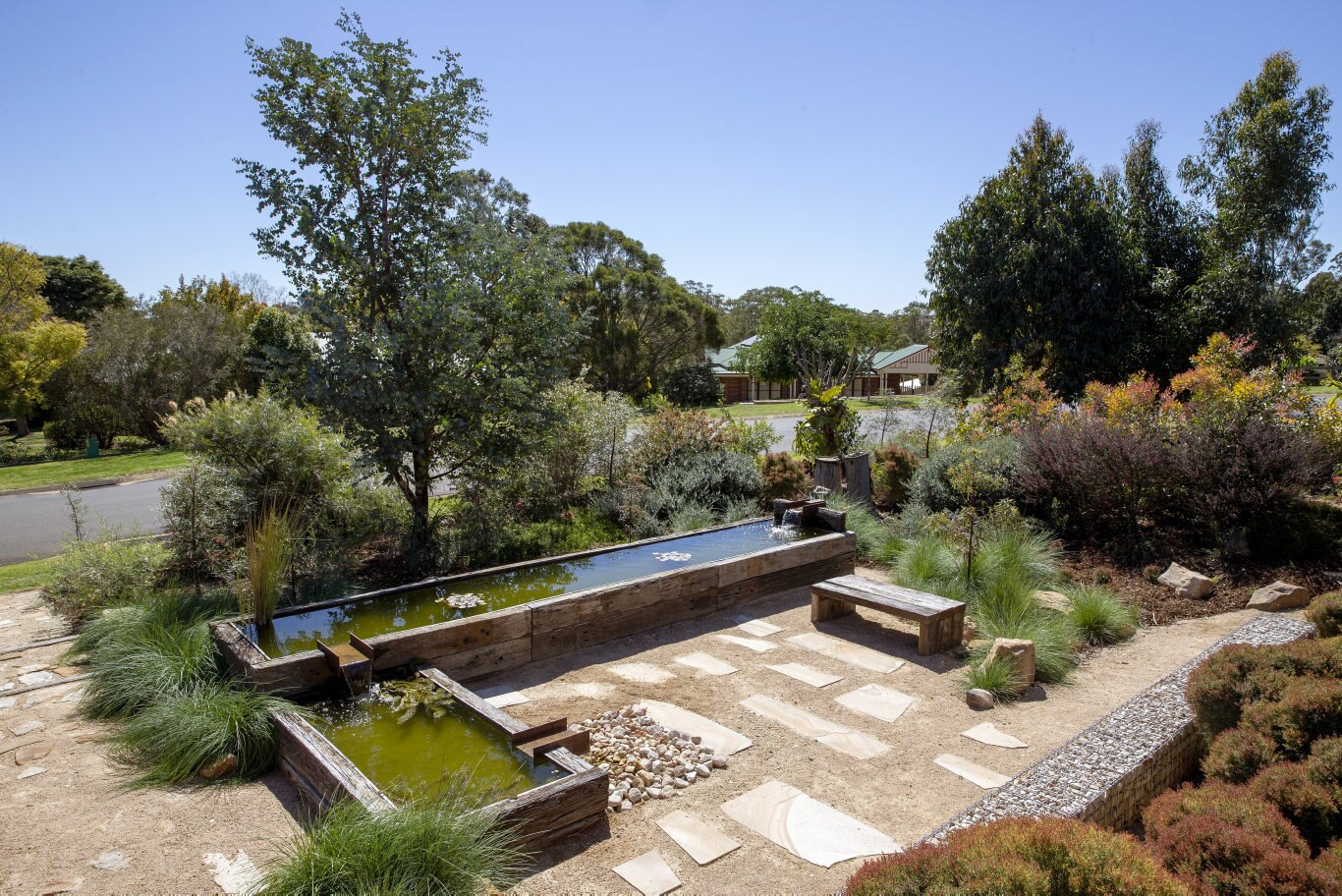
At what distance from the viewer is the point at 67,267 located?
32.5 meters

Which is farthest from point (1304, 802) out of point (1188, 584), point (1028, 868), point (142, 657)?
point (142, 657)

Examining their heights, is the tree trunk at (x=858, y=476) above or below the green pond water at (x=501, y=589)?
above

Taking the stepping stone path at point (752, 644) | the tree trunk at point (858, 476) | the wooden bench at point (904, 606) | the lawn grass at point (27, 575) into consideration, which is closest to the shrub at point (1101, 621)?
the wooden bench at point (904, 606)

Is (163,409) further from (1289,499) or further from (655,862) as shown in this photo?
(1289,499)

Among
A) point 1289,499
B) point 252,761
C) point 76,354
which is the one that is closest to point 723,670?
point 252,761

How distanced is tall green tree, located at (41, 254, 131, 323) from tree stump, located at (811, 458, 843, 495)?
111 feet

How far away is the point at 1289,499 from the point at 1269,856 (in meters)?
6.26

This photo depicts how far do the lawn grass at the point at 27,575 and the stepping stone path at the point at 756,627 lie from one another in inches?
226

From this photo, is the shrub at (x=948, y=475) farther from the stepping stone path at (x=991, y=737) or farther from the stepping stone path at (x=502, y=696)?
the stepping stone path at (x=502, y=696)

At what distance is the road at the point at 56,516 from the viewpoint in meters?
9.30

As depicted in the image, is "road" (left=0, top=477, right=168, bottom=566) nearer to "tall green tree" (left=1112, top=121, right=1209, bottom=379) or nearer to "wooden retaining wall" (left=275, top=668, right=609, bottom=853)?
"wooden retaining wall" (left=275, top=668, right=609, bottom=853)

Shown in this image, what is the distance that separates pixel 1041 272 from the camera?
15.8 meters

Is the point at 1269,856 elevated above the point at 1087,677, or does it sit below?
above

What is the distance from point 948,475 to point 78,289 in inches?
1514
